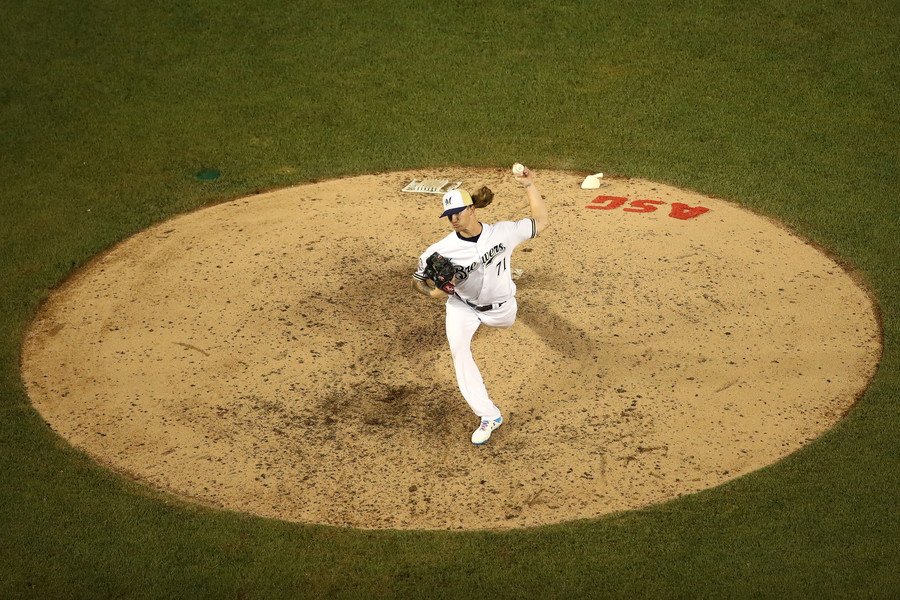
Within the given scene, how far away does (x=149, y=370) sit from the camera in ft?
32.4

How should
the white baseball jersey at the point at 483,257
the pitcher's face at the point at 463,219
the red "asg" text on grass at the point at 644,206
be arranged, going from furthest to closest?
the red "asg" text on grass at the point at 644,206
the white baseball jersey at the point at 483,257
the pitcher's face at the point at 463,219

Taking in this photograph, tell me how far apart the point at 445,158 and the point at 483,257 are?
495cm

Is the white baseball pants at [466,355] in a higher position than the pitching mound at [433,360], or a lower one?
higher

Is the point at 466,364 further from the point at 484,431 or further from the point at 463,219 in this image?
the point at 463,219

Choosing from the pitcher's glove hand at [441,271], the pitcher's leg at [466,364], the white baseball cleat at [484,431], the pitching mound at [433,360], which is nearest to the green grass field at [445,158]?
the pitching mound at [433,360]

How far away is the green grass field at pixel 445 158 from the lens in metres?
7.53

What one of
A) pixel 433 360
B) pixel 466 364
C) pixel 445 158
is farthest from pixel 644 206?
pixel 466 364

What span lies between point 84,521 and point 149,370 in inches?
79.5

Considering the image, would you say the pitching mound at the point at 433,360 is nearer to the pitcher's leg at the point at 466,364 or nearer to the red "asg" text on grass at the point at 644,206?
the red "asg" text on grass at the point at 644,206

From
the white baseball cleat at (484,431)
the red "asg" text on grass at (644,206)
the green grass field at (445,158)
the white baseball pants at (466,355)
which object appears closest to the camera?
the green grass field at (445,158)

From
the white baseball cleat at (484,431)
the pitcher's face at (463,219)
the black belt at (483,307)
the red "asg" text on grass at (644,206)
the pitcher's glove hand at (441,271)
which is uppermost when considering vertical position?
the pitcher's face at (463,219)

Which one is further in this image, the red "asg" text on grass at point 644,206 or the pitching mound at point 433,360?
the red "asg" text on grass at point 644,206

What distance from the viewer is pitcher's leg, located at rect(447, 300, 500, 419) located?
8.64 meters

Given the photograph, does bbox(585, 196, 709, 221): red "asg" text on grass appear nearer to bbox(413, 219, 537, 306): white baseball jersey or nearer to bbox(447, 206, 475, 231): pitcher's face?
bbox(413, 219, 537, 306): white baseball jersey
